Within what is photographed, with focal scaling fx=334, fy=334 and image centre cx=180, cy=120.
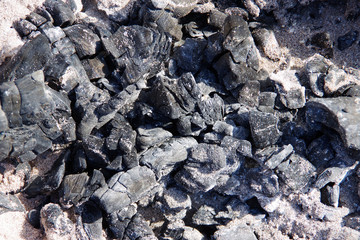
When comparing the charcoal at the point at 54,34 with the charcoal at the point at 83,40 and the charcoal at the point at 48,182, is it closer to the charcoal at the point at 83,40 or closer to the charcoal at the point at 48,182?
the charcoal at the point at 83,40

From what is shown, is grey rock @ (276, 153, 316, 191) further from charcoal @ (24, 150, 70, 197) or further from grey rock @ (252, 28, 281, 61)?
charcoal @ (24, 150, 70, 197)

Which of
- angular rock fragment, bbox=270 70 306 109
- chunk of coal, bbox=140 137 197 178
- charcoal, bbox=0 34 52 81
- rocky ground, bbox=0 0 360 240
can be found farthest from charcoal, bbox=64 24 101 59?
angular rock fragment, bbox=270 70 306 109

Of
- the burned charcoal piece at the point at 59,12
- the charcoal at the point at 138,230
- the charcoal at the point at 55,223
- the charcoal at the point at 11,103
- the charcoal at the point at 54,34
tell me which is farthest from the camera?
the burned charcoal piece at the point at 59,12

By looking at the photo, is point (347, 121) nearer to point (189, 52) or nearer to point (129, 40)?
point (189, 52)

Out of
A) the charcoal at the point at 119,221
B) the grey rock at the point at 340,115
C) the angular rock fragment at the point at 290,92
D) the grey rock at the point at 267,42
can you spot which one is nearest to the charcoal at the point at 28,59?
the charcoal at the point at 119,221

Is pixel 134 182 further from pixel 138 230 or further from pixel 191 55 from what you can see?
pixel 191 55

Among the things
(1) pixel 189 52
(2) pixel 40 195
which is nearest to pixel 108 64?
(1) pixel 189 52
